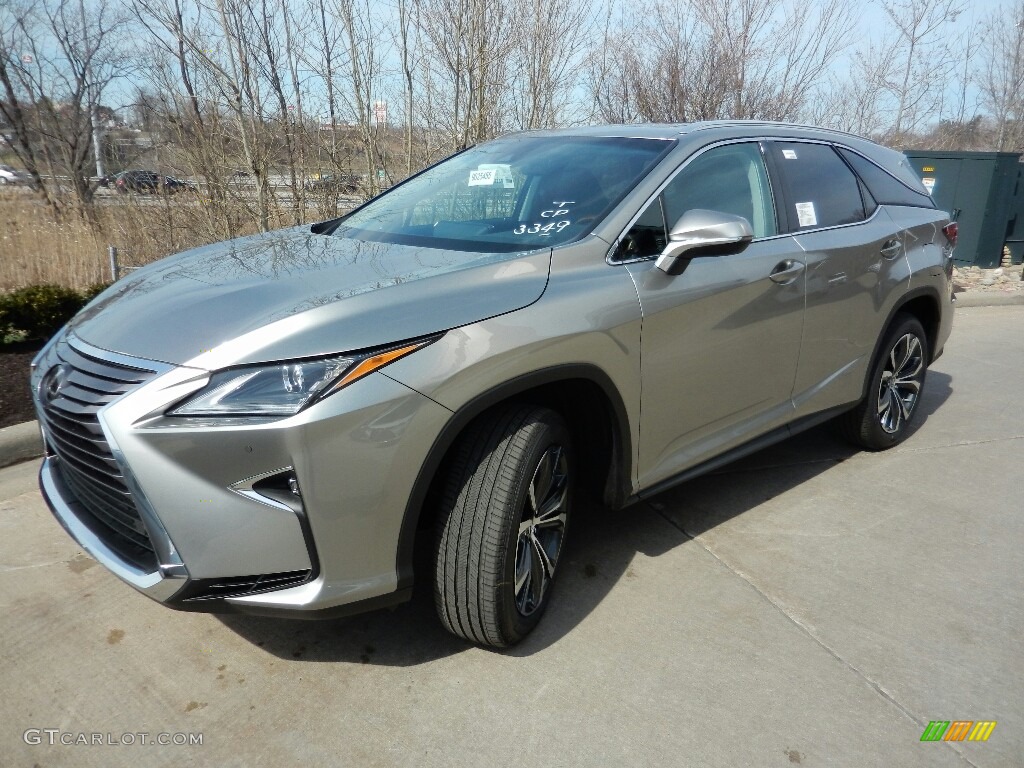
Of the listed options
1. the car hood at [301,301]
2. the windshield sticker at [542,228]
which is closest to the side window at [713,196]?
the windshield sticker at [542,228]

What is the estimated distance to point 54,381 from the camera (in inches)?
98.6

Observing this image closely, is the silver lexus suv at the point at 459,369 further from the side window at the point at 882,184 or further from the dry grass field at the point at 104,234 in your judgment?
the dry grass field at the point at 104,234

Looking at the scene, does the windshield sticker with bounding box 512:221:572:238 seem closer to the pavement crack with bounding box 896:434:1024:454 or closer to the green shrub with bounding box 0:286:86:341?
the pavement crack with bounding box 896:434:1024:454

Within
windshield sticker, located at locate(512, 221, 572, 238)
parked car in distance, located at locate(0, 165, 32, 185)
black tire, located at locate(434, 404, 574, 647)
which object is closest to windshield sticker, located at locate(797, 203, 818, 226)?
windshield sticker, located at locate(512, 221, 572, 238)

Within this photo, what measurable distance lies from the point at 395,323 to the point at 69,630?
1.72m

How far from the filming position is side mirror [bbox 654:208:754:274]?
2.88 metres

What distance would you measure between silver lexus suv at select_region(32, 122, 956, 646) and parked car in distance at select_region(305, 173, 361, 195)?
14.8ft

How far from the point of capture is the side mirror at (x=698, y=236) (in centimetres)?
288

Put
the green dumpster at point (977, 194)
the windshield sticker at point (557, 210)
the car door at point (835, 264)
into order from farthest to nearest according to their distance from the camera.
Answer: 1. the green dumpster at point (977, 194)
2. the car door at point (835, 264)
3. the windshield sticker at point (557, 210)

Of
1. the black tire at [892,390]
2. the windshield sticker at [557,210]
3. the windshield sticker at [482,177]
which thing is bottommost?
the black tire at [892,390]

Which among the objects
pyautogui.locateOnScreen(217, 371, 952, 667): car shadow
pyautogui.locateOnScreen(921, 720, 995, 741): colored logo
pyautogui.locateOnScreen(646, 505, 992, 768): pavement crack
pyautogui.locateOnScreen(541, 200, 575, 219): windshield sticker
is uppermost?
pyautogui.locateOnScreen(541, 200, 575, 219): windshield sticker

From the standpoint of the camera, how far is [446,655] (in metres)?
2.79

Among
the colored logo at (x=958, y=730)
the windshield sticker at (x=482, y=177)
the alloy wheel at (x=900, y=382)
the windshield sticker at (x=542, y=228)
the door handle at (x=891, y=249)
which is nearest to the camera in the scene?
the colored logo at (x=958, y=730)

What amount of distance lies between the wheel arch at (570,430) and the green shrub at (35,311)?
14.1ft
